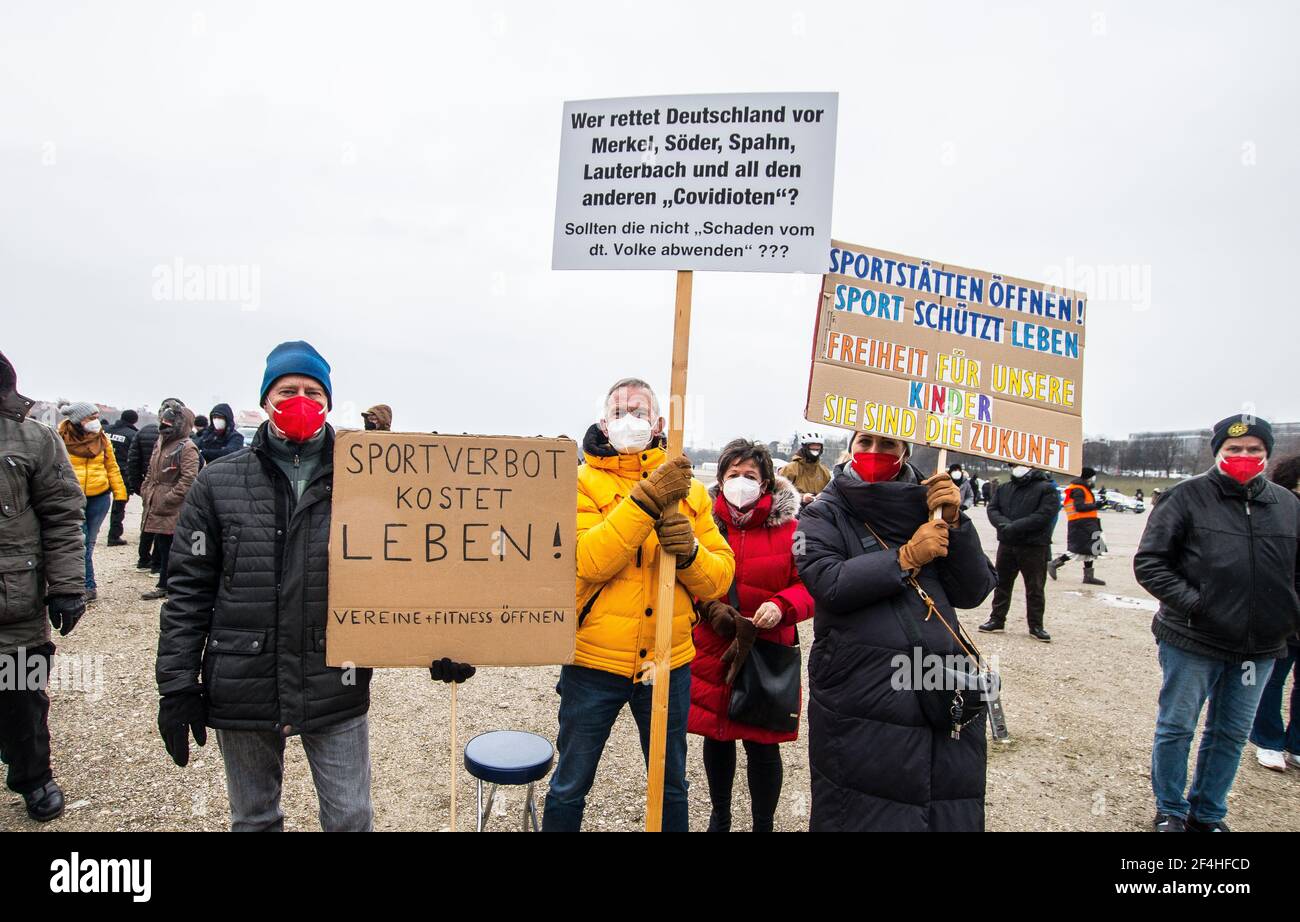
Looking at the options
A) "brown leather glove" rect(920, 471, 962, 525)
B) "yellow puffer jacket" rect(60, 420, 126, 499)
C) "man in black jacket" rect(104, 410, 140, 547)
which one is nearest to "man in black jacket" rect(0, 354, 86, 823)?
"brown leather glove" rect(920, 471, 962, 525)

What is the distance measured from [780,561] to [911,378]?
45.1 inches

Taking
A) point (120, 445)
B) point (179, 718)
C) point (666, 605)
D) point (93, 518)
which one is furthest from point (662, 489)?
point (120, 445)

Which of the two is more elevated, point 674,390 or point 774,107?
point 774,107

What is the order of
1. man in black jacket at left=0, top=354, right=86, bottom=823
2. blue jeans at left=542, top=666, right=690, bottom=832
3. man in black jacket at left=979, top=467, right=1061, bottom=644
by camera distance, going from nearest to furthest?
blue jeans at left=542, top=666, right=690, bottom=832 < man in black jacket at left=0, top=354, right=86, bottom=823 < man in black jacket at left=979, top=467, right=1061, bottom=644

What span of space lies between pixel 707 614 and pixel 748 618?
25cm

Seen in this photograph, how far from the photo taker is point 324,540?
8.58 ft

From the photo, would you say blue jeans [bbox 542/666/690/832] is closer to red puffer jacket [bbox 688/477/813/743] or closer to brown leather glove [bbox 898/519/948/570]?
red puffer jacket [bbox 688/477/813/743]

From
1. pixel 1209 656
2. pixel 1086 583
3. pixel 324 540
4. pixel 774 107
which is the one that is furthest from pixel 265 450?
pixel 1086 583

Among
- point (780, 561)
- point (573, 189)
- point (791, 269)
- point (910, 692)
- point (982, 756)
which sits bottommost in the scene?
point (982, 756)

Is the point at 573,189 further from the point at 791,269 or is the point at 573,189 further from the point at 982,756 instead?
the point at 982,756

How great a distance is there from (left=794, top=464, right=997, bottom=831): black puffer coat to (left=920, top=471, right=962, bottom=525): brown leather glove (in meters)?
0.09

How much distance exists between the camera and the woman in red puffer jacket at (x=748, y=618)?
3311 millimetres

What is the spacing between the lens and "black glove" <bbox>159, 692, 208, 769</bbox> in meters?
2.47

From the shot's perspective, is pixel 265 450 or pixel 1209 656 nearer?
pixel 265 450
